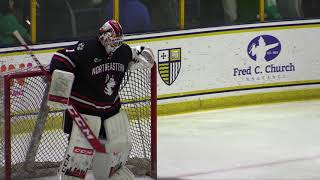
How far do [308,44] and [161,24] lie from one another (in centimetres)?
194

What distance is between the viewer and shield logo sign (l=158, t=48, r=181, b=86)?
32.4ft

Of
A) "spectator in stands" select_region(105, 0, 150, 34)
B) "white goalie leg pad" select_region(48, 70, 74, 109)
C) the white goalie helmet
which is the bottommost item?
"white goalie leg pad" select_region(48, 70, 74, 109)

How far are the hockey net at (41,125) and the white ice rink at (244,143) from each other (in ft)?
1.03

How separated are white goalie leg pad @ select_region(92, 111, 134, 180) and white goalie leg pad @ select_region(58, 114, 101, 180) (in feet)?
0.41

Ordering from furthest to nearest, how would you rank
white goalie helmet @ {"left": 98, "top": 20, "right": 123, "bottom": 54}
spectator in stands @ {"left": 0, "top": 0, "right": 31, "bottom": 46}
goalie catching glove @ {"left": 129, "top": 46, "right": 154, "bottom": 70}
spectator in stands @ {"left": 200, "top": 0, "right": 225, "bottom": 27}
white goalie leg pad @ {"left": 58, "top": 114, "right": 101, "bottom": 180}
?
spectator in stands @ {"left": 200, "top": 0, "right": 225, "bottom": 27}
spectator in stands @ {"left": 0, "top": 0, "right": 31, "bottom": 46}
goalie catching glove @ {"left": 129, "top": 46, "right": 154, "bottom": 70}
white goalie helmet @ {"left": 98, "top": 20, "right": 123, "bottom": 54}
white goalie leg pad @ {"left": 58, "top": 114, "right": 101, "bottom": 180}

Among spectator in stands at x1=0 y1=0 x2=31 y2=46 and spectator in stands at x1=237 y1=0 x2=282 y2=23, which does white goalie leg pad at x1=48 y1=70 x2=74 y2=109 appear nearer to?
spectator in stands at x1=0 y1=0 x2=31 y2=46

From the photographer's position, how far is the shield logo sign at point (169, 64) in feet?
32.4

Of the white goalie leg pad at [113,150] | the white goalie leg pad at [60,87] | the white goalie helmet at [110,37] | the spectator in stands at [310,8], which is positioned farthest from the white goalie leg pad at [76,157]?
the spectator in stands at [310,8]

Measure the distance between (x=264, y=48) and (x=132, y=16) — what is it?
1.70 meters

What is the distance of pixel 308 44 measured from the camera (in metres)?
10.9

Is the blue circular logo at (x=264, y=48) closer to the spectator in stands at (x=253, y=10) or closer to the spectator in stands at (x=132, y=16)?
the spectator in stands at (x=253, y=10)

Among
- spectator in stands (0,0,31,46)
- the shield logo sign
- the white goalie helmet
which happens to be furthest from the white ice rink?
spectator in stands (0,0,31,46)

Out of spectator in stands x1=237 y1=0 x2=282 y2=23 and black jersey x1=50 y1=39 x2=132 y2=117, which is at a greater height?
spectator in stands x1=237 y1=0 x2=282 y2=23

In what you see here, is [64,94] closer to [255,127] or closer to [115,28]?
[115,28]
